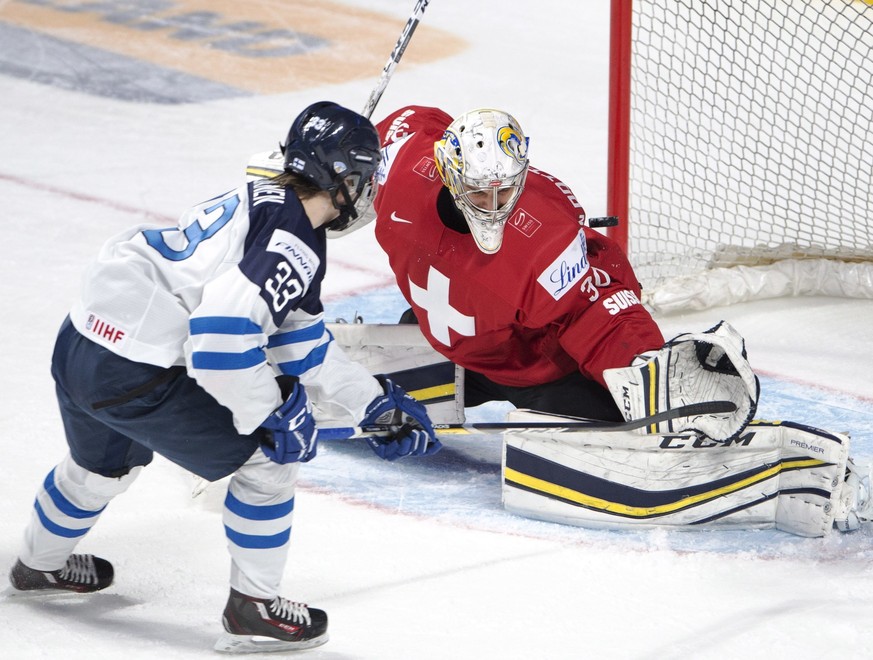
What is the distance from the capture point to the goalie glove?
262cm

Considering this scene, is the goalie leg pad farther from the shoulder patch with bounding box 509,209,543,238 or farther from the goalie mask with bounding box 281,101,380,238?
the goalie mask with bounding box 281,101,380,238

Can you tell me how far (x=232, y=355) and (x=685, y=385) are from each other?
1094 millimetres

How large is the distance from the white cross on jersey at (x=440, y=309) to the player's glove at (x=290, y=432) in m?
0.80

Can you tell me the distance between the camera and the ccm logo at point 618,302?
2.79 metres

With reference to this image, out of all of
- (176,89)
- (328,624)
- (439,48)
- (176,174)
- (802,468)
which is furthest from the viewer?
(439,48)

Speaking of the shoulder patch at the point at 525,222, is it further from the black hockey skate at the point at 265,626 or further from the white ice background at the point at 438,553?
the black hockey skate at the point at 265,626

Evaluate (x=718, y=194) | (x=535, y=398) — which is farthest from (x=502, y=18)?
(x=535, y=398)

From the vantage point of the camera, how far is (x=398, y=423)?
2402mm

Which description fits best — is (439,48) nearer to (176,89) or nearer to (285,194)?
(176,89)

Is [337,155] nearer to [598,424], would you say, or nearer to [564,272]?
[564,272]

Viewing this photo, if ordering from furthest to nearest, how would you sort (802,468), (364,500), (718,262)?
(718,262)
(364,500)
(802,468)

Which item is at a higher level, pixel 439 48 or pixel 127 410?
pixel 439 48

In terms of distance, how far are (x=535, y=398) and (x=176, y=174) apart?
2.73 metres

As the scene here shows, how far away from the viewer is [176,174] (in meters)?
5.20
